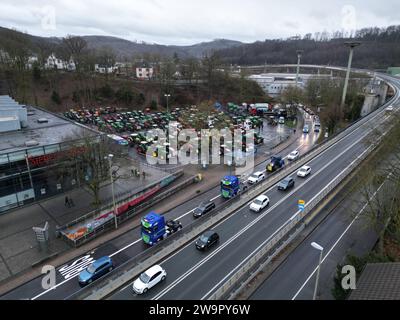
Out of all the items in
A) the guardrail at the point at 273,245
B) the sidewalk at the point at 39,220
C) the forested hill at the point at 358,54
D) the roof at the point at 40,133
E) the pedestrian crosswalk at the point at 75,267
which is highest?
the forested hill at the point at 358,54

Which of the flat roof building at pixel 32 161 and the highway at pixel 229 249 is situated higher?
the flat roof building at pixel 32 161

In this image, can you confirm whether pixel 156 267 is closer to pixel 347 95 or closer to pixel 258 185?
pixel 258 185

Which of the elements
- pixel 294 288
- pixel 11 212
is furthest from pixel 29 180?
pixel 294 288

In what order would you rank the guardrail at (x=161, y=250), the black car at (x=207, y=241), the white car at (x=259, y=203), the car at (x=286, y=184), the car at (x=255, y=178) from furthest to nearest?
the car at (x=255, y=178) → the car at (x=286, y=184) → the white car at (x=259, y=203) → the black car at (x=207, y=241) → the guardrail at (x=161, y=250)

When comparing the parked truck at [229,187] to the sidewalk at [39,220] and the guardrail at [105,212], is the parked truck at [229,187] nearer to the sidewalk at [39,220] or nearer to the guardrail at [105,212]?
the guardrail at [105,212]

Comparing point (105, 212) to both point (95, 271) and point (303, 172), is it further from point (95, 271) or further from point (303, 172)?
point (303, 172)


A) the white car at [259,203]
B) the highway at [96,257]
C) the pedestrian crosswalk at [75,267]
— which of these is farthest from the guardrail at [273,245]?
the pedestrian crosswalk at [75,267]
